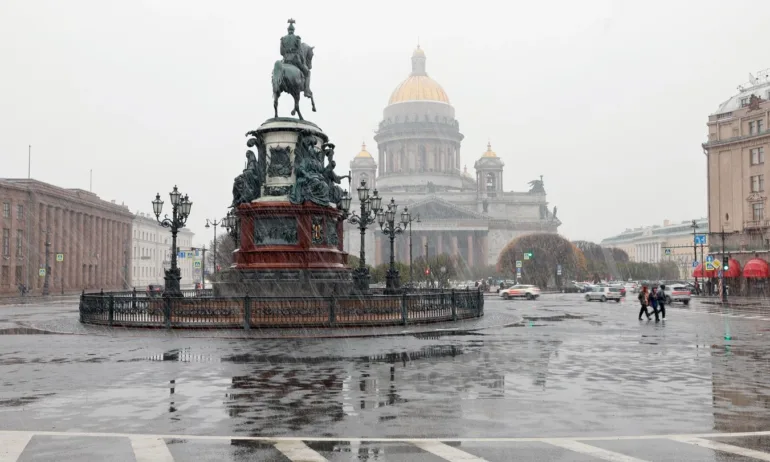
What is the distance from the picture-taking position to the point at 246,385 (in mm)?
13164

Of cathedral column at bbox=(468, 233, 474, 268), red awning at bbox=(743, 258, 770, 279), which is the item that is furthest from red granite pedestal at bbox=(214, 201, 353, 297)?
cathedral column at bbox=(468, 233, 474, 268)

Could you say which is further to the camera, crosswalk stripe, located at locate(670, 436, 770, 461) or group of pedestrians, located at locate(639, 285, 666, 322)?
group of pedestrians, located at locate(639, 285, 666, 322)

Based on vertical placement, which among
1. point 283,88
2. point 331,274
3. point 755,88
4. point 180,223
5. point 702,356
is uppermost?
point 755,88

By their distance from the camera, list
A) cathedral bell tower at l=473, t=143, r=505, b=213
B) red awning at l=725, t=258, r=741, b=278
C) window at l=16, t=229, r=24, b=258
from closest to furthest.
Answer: red awning at l=725, t=258, r=741, b=278 < window at l=16, t=229, r=24, b=258 < cathedral bell tower at l=473, t=143, r=505, b=213

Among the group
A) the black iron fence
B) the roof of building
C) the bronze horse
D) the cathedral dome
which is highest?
the cathedral dome

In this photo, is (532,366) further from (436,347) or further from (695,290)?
(695,290)

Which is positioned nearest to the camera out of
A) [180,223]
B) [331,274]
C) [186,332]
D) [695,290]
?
[186,332]

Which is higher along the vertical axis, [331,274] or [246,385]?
[331,274]

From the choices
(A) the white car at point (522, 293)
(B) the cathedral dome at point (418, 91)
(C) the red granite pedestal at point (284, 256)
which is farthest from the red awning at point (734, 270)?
(B) the cathedral dome at point (418, 91)

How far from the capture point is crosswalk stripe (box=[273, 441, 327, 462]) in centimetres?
816

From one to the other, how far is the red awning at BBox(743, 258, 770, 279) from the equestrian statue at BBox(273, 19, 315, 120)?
42.8 meters

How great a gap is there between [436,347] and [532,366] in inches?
162

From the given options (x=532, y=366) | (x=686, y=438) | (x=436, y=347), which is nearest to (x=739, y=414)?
(x=686, y=438)

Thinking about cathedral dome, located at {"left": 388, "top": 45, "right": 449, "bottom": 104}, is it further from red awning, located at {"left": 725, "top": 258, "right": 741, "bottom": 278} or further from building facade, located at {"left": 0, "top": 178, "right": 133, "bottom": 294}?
red awning, located at {"left": 725, "top": 258, "right": 741, "bottom": 278}
